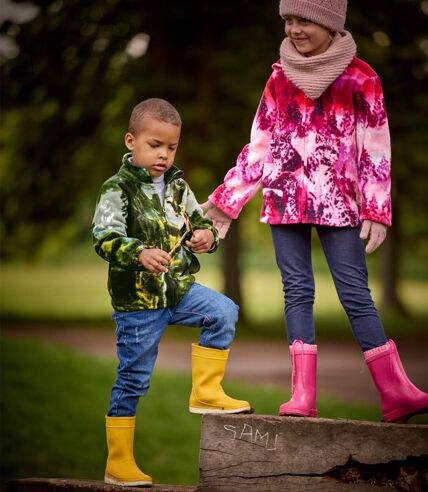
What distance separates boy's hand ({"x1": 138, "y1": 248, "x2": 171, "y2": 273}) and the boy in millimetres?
79

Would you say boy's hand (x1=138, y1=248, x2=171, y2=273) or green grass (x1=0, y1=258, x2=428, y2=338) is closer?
boy's hand (x1=138, y1=248, x2=171, y2=273)

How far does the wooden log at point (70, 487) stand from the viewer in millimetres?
4020

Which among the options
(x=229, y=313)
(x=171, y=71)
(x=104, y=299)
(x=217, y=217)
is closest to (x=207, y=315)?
(x=229, y=313)

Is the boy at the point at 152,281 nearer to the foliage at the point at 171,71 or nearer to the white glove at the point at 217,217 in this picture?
the white glove at the point at 217,217

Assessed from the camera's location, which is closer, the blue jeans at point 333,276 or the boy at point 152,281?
the boy at point 152,281

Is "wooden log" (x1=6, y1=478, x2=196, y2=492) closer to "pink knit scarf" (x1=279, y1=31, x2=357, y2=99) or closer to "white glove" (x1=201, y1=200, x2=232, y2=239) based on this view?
"white glove" (x1=201, y1=200, x2=232, y2=239)

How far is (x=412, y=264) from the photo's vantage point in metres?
43.4

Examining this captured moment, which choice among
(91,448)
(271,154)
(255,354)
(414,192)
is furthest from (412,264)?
(271,154)

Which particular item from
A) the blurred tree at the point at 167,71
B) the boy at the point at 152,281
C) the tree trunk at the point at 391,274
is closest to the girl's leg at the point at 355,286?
the boy at the point at 152,281

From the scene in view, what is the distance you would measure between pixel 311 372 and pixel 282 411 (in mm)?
223

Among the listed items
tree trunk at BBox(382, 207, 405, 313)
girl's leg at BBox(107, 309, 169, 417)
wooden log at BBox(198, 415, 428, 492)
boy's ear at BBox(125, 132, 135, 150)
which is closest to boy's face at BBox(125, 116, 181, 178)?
boy's ear at BBox(125, 132, 135, 150)

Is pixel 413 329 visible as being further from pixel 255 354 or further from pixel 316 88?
pixel 316 88

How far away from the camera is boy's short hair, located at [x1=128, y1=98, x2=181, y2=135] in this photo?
390 centimetres

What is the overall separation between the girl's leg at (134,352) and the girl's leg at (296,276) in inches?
23.8
